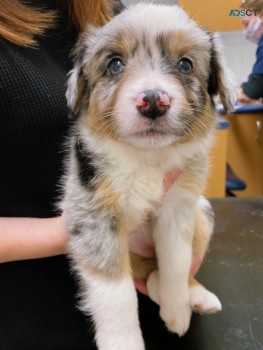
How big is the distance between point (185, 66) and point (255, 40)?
3395 millimetres

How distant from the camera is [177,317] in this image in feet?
4.35

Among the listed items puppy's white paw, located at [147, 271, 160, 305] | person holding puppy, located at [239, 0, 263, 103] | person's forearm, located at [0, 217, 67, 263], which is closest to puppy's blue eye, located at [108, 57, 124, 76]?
person's forearm, located at [0, 217, 67, 263]

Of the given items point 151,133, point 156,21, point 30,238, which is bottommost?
point 30,238

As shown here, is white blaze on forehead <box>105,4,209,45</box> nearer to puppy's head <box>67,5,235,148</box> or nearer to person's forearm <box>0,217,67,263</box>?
puppy's head <box>67,5,235,148</box>

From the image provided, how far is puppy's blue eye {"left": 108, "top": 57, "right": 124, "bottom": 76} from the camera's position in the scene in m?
1.13

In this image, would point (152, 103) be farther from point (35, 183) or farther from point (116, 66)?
point (35, 183)

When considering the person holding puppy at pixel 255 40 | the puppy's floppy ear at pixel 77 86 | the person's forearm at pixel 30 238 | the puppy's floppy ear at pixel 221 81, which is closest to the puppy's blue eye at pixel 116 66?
the puppy's floppy ear at pixel 77 86

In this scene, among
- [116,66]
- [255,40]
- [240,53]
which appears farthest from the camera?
[240,53]

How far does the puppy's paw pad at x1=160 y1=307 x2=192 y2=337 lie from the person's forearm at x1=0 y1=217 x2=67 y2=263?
408 mm

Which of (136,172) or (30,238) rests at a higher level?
(136,172)

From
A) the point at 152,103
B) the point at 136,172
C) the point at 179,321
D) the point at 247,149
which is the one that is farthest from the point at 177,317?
the point at 247,149

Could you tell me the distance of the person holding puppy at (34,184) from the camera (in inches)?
46.8

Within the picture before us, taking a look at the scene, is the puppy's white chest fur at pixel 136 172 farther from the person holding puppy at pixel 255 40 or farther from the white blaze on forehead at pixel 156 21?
the person holding puppy at pixel 255 40

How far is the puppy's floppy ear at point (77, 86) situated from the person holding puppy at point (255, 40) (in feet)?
9.04
